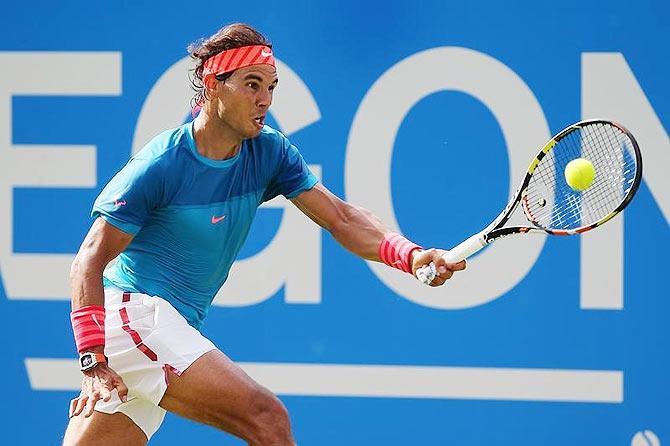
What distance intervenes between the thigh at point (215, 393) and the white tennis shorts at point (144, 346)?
30mm

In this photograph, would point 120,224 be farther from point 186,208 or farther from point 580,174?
point 580,174

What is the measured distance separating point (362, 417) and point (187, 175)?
1.59m

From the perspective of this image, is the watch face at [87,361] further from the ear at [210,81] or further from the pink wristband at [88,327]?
the ear at [210,81]

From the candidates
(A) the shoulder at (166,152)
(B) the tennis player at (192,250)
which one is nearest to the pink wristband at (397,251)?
(B) the tennis player at (192,250)

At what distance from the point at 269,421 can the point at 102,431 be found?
0.56 m

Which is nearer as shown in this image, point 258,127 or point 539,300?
point 258,127

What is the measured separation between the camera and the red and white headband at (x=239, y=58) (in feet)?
13.1

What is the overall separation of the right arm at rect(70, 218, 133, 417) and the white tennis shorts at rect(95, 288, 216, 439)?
189 millimetres

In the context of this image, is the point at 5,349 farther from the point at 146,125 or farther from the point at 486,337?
the point at 486,337

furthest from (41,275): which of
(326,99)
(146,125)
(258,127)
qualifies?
(258,127)

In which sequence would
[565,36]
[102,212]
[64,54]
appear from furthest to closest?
[64,54] → [565,36] → [102,212]

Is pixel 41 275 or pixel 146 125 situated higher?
pixel 146 125

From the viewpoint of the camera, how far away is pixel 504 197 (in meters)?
5.02

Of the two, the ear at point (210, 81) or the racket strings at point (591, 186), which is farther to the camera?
the racket strings at point (591, 186)
